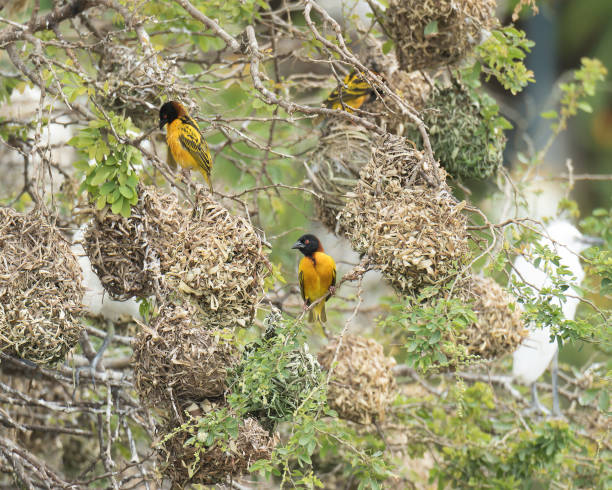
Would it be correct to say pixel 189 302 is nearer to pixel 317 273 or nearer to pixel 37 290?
pixel 37 290

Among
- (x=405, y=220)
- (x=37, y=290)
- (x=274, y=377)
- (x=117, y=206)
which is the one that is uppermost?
(x=405, y=220)

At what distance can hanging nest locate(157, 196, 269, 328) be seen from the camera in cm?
260

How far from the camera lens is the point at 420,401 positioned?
182 inches

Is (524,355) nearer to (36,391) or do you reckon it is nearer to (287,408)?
(287,408)

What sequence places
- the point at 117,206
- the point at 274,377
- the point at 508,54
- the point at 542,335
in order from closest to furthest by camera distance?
the point at 274,377 < the point at 117,206 < the point at 508,54 < the point at 542,335

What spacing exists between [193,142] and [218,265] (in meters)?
0.84

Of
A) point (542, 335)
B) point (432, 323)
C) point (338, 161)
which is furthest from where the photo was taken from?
point (542, 335)

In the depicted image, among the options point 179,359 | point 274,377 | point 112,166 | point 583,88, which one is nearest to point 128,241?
point 112,166

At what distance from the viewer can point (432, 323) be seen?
2430 mm

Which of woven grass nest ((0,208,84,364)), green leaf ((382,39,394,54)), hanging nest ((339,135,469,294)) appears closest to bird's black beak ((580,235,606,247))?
green leaf ((382,39,394,54))

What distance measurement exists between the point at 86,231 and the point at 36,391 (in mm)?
1508

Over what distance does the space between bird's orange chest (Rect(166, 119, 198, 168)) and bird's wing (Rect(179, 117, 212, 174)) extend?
0.02 m

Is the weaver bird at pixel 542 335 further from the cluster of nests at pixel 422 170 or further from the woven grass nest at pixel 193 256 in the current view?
the woven grass nest at pixel 193 256

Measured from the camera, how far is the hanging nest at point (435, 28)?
3.33 m
